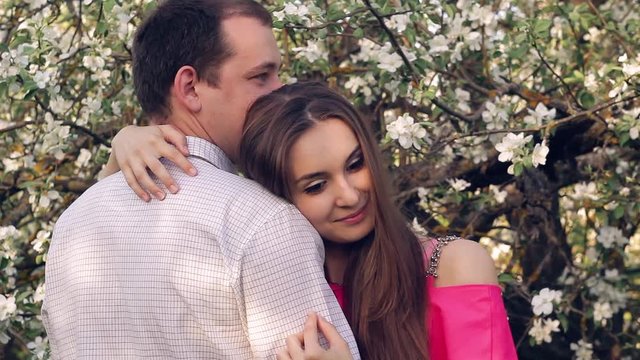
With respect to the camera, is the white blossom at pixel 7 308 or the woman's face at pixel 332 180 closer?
the woman's face at pixel 332 180

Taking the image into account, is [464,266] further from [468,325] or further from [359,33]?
[359,33]

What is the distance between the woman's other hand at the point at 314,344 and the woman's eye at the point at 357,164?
43cm

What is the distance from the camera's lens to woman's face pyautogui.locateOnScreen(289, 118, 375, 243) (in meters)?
2.18

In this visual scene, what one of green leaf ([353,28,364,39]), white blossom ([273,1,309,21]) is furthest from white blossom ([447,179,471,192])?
white blossom ([273,1,309,21])

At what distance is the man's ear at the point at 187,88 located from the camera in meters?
2.28

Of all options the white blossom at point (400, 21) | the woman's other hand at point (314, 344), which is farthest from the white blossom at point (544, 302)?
the woman's other hand at point (314, 344)

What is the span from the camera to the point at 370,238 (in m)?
2.32

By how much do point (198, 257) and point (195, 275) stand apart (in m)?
0.03

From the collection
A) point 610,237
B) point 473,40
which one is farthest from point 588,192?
point 473,40

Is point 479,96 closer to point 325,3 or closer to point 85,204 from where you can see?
point 325,3

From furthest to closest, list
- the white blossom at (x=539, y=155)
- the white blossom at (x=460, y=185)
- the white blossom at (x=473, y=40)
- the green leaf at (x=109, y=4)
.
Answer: the white blossom at (x=460, y=185) < the white blossom at (x=473, y=40) < the green leaf at (x=109, y=4) < the white blossom at (x=539, y=155)

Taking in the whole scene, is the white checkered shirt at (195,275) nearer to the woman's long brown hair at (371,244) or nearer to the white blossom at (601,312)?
the woman's long brown hair at (371,244)

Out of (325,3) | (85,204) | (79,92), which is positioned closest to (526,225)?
(325,3)

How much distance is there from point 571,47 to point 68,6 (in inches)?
68.5
